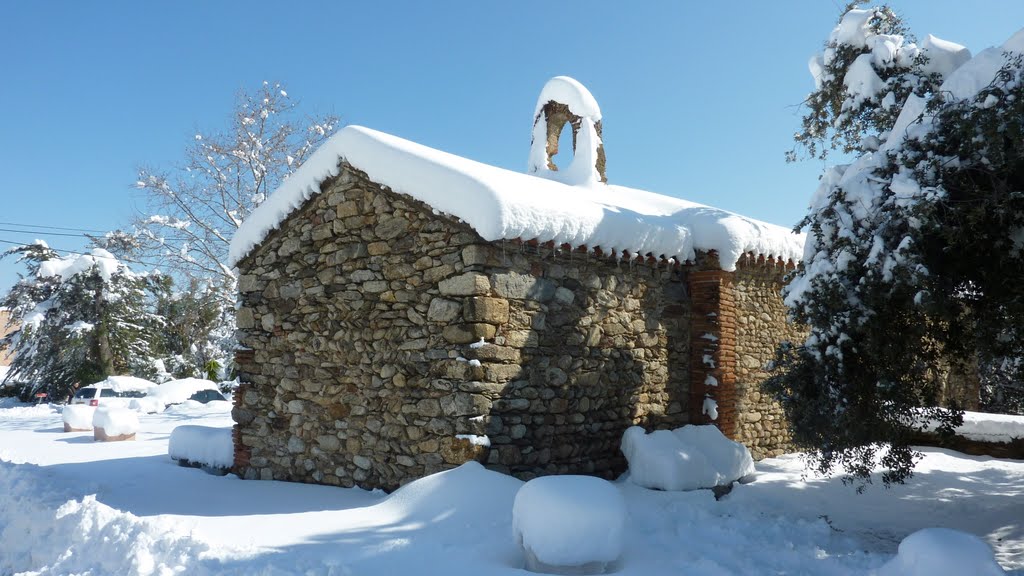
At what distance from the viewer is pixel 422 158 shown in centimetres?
681

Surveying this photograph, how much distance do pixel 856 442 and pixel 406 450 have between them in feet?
13.4

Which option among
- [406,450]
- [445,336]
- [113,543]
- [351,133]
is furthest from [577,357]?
[113,543]

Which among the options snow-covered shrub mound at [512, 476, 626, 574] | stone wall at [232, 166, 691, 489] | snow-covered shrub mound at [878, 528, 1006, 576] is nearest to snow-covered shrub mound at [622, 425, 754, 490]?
stone wall at [232, 166, 691, 489]

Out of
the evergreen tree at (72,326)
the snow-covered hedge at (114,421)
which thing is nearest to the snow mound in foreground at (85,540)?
the snow-covered hedge at (114,421)

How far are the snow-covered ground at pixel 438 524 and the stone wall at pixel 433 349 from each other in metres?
0.51

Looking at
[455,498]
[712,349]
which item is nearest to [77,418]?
[455,498]

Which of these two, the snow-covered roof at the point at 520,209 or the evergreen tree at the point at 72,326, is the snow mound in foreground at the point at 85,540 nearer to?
the snow-covered roof at the point at 520,209

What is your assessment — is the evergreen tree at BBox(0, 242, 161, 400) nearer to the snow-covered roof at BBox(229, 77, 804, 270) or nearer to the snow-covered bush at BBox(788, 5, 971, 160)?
the snow-covered roof at BBox(229, 77, 804, 270)

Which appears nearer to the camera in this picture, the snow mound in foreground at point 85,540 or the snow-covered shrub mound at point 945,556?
the snow-covered shrub mound at point 945,556

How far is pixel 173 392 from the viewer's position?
20.5 metres

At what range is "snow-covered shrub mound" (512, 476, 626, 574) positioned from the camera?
427 centimetres

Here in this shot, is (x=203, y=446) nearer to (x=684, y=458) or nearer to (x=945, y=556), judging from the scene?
(x=684, y=458)

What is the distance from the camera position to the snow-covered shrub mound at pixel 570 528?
4.27m

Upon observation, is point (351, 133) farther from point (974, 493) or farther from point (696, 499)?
point (974, 493)
